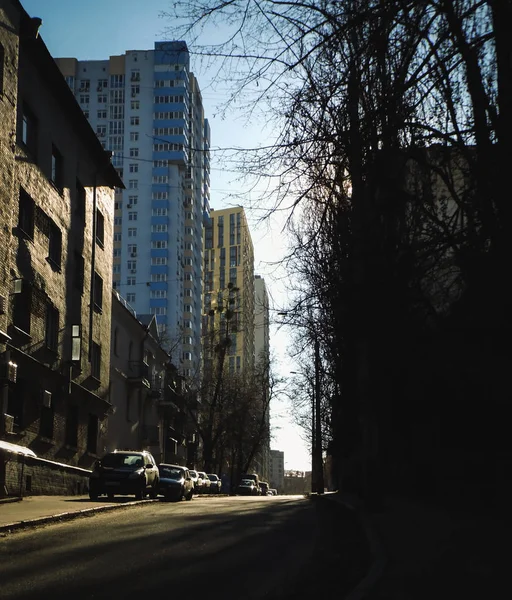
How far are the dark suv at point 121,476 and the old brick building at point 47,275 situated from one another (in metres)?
1.85

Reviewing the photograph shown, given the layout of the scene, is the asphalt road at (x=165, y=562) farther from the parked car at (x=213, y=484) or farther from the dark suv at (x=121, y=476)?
the parked car at (x=213, y=484)

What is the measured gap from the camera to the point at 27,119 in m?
28.7

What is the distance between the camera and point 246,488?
71.1 meters

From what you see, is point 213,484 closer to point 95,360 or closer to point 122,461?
point 95,360

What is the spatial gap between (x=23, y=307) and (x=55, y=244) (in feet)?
15.1

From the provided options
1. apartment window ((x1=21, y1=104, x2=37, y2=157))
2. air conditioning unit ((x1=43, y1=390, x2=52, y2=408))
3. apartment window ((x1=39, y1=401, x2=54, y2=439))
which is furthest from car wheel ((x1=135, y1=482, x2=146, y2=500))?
apartment window ((x1=21, y1=104, x2=37, y2=157))

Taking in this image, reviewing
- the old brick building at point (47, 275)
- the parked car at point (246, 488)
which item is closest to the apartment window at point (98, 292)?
the old brick building at point (47, 275)

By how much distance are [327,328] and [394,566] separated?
13.5 m

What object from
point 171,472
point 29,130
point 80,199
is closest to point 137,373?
point 80,199

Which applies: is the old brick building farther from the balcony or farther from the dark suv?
the balcony

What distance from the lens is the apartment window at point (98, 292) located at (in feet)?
122

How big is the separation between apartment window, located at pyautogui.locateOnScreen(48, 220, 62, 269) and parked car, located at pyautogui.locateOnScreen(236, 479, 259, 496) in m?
43.0

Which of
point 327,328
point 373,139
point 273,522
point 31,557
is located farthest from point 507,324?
point 327,328

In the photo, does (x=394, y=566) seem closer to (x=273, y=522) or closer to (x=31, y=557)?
(x=31, y=557)
